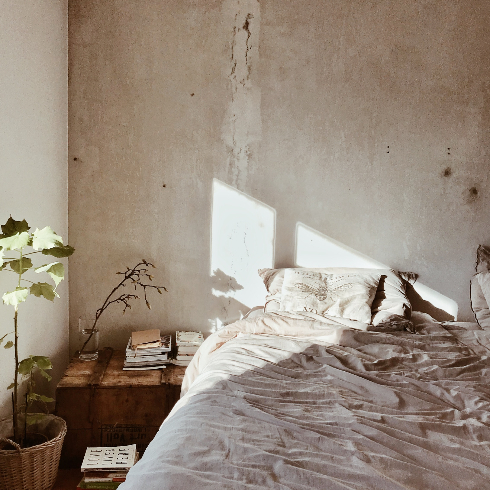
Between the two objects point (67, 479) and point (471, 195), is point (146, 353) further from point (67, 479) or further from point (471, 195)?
point (471, 195)

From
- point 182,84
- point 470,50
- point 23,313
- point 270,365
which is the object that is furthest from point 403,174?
point 23,313

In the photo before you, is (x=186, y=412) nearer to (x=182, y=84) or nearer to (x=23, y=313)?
(x=23, y=313)

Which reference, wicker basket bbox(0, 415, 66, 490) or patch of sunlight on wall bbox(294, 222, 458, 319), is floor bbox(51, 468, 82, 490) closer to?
wicker basket bbox(0, 415, 66, 490)

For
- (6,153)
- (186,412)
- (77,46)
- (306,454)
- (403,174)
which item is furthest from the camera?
(403,174)

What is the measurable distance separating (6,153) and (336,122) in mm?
1872

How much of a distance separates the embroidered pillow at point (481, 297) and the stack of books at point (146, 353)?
5.95 feet

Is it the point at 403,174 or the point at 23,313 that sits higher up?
the point at 403,174

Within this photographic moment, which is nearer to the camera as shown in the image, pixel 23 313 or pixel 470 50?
pixel 23 313

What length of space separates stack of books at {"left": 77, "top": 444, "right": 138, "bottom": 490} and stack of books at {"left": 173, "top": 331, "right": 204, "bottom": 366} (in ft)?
1.91

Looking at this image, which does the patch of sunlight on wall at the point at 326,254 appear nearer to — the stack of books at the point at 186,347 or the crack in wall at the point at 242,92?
the crack in wall at the point at 242,92

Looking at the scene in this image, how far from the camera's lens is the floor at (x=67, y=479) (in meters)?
2.24

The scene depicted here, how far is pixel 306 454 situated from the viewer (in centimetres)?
121

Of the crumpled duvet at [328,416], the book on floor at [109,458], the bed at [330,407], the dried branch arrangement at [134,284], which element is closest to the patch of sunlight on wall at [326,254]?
the bed at [330,407]

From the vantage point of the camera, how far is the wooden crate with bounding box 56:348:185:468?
2.32 metres
